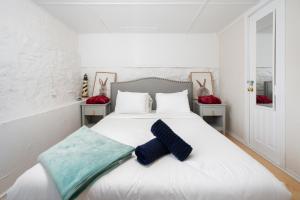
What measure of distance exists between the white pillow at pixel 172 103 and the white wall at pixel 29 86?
1514 mm

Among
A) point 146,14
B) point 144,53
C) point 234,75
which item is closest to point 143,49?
point 144,53

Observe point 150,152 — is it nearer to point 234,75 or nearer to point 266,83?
point 266,83

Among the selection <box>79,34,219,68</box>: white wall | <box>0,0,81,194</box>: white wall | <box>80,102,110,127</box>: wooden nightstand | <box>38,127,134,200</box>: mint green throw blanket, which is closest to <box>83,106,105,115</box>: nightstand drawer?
<box>80,102,110,127</box>: wooden nightstand

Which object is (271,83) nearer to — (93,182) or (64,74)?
(93,182)

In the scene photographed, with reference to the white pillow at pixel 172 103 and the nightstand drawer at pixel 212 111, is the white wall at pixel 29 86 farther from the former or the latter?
the nightstand drawer at pixel 212 111

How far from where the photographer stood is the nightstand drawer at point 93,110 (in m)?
3.10

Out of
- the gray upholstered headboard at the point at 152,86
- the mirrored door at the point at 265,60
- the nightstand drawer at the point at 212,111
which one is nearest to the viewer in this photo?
the mirrored door at the point at 265,60

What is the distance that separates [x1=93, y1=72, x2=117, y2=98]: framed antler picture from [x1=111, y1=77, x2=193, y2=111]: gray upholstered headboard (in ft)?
0.68

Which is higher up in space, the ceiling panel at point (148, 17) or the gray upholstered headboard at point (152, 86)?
the ceiling panel at point (148, 17)

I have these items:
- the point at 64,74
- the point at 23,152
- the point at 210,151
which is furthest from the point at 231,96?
the point at 23,152

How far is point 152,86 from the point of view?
3377 millimetres

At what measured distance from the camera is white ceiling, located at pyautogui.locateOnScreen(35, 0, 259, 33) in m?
2.25

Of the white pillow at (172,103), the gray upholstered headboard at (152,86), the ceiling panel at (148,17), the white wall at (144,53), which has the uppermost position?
the ceiling panel at (148,17)

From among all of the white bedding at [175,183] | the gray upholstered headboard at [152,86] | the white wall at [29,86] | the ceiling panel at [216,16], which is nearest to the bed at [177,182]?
the white bedding at [175,183]
